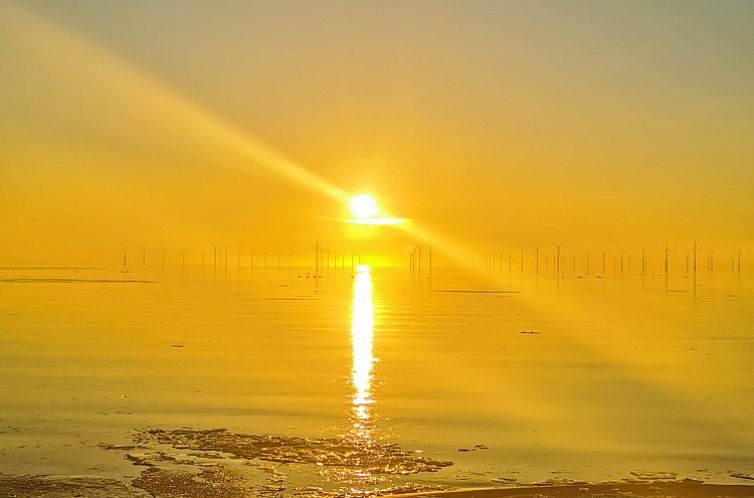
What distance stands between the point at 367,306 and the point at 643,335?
3437 cm

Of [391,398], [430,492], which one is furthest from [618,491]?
[391,398]

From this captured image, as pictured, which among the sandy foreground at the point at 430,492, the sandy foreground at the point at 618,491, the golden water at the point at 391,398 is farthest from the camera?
the golden water at the point at 391,398

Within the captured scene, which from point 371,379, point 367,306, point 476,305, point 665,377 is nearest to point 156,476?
point 371,379

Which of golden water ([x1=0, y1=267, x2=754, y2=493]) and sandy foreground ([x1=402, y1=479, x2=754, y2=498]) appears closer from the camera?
sandy foreground ([x1=402, y1=479, x2=754, y2=498])

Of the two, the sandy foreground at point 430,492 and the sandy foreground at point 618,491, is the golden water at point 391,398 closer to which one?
the sandy foreground at point 430,492

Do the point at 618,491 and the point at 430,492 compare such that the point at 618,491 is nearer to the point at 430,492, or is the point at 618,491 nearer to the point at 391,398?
the point at 430,492

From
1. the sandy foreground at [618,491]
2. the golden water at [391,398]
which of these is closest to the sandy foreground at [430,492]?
the sandy foreground at [618,491]

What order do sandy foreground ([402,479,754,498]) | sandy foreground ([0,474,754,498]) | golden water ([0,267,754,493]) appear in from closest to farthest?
1. sandy foreground ([0,474,754,498])
2. sandy foreground ([402,479,754,498])
3. golden water ([0,267,754,493])

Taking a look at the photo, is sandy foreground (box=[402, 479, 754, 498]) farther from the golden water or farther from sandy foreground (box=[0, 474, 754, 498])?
the golden water

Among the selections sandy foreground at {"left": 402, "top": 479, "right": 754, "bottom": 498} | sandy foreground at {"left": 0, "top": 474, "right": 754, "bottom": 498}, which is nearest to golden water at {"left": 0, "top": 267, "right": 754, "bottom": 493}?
sandy foreground at {"left": 0, "top": 474, "right": 754, "bottom": 498}

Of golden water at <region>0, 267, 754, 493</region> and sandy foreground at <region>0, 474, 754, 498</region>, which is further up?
sandy foreground at <region>0, 474, 754, 498</region>

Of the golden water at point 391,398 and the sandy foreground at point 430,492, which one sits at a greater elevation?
the sandy foreground at point 430,492

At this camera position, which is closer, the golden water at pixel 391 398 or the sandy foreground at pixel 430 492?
the sandy foreground at pixel 430 492

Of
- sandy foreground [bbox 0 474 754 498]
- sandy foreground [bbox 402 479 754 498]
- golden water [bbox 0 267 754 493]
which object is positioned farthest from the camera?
golden water [bbox 0 267 754 493]
